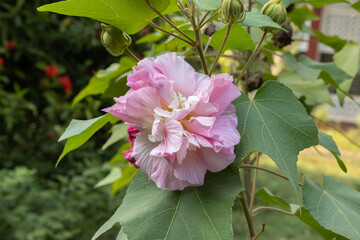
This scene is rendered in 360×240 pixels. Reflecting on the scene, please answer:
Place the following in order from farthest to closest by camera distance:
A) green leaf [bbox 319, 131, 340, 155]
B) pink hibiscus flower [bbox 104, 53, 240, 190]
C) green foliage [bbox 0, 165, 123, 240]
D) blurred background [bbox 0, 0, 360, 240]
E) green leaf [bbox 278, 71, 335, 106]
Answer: blurred background [bbox 0, 0, 360, 240]
green foliage [bbox 0, 165, 123, 240]
green leaf [bbox 278, 71, 335, 106]
green leaf [bbox 319, 131, 340, 155]
pink hibiscus flower [bbox 104, 53, 240, 190]

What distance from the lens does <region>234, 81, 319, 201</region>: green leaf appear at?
0.46 meters

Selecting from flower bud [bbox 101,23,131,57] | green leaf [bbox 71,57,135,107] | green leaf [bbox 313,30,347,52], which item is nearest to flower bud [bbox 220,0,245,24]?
flower bud [bbox 101,23,131,57]

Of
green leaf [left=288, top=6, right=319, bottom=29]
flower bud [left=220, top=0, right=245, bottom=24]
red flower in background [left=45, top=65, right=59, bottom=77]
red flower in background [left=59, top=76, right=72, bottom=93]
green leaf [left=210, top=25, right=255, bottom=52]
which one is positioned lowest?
red flower in background [left=59, top=76, right=72, bottom=93]

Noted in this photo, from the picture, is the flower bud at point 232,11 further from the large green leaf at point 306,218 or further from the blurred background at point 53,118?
the blurred background at point 53,118

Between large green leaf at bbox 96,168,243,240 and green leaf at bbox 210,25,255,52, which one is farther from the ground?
green leaf at bbox 210,25,255,52

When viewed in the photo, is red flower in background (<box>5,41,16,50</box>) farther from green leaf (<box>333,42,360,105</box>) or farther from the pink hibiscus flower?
the pink hibiscus flower

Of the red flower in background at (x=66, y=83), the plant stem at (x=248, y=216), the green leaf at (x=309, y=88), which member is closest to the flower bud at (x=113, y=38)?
the plant stem at (x=248, y=216)

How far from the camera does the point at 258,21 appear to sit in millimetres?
485

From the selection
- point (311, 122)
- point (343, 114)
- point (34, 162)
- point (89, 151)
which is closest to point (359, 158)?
point (343, 114)

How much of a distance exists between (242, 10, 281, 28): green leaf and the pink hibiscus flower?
0.09 meters

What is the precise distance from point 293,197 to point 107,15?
3461 millimetres

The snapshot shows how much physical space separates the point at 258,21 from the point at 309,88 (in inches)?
16.6

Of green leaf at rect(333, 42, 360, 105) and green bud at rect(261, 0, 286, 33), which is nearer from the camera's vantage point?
green bud at rect(261, 0, 286, 33)

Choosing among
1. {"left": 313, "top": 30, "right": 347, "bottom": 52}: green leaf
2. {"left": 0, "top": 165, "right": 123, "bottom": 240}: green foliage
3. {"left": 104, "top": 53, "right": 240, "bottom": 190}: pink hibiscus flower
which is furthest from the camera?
{"left": 0, "top": 165, "right": 123, "bottom": 240}: green foliage
